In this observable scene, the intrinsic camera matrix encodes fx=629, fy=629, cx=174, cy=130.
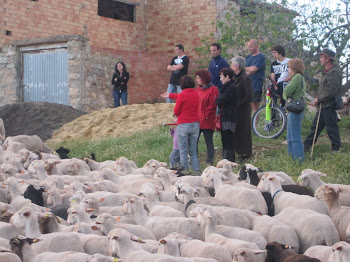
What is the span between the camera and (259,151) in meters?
12.2

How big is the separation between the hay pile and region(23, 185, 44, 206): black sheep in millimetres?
7716

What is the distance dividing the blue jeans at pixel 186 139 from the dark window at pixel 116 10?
14.9m

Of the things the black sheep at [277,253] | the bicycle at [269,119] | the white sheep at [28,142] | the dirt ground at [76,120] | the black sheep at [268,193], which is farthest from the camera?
the dirt ground at [76,120]

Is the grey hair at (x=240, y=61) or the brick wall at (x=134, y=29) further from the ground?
the brick wall at (x=134, y=29)

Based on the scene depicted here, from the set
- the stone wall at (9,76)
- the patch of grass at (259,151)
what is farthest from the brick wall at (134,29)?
the patch of grass at (259,151)

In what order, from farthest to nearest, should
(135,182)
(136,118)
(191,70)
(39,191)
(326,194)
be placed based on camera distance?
(191,70) → (136,118) → (135,182) → (39,191) → (326,194)

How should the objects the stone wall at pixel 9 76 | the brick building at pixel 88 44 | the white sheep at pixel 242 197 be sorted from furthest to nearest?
the stone wall at pixel 9 76 → the brick building at pixel 88 44 → the white sheep at pixel 242 197

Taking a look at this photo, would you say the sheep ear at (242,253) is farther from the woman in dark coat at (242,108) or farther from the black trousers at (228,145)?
the woman in dark coat at (242,108)

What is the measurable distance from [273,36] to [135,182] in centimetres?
1030

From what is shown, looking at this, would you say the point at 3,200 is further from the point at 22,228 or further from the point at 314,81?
the point at 314,81

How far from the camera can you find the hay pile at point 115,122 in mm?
16500

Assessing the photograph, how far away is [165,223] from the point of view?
22.8 feet

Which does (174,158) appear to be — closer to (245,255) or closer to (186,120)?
(186,120)

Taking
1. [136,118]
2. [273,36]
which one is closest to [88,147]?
[136,118]
